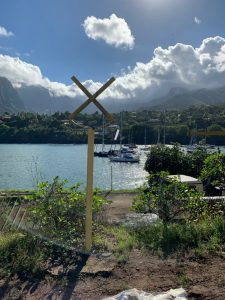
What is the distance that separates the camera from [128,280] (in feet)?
13.4

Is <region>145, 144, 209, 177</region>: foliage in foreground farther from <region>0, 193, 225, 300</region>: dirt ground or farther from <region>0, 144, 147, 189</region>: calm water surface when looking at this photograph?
<region>0, 193, 225, 300</region>: dirt ground

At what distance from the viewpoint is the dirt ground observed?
379 cm

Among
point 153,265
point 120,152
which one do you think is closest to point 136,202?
point 153,265

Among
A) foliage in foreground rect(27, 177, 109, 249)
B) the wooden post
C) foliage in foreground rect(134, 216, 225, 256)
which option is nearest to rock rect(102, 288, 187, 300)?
foliage in foreground rect(134, 216, 225, 256)

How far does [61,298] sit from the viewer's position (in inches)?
147

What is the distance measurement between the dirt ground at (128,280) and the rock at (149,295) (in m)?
0.11

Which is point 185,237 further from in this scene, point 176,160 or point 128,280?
point 176,160

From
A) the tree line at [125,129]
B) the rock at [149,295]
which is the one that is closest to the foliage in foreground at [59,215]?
the rock at [149,295]

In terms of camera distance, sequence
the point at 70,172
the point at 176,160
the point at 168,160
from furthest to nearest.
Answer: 1. the point at 70,172
2. the point at 168,160
3. the point at 176,160

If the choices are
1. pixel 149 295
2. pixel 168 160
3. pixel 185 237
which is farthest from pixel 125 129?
pixel 149 295

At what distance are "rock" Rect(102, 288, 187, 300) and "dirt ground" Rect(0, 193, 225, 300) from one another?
0.36 ft

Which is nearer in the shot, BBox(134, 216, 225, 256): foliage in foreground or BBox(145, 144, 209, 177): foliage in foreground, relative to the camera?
BBox(134, 216, 225, 256): foliage in foreground

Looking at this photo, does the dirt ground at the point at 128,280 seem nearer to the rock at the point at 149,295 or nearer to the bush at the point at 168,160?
the rock at the point at 149,295

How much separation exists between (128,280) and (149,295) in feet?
1.57
